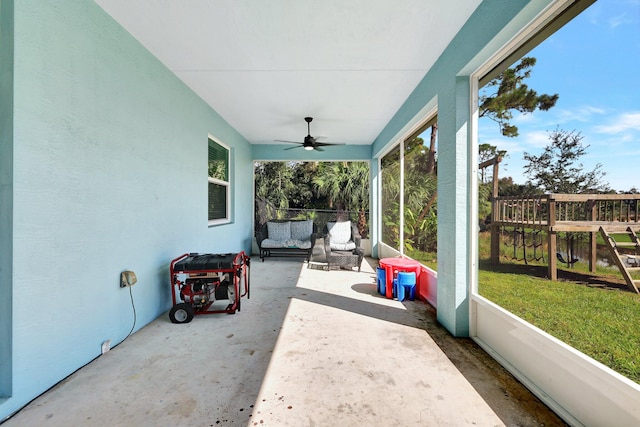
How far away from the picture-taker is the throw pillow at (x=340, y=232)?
5633mm

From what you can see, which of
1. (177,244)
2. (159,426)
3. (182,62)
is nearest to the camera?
(159,426)

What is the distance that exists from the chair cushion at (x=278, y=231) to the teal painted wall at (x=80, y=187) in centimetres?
300

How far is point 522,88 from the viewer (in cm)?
188

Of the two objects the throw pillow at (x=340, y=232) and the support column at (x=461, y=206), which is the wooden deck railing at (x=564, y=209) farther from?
the throw pillow at (x=340, y=232)

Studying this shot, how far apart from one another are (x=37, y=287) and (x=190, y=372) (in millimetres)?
1048

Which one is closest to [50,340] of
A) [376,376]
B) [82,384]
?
[82,384]

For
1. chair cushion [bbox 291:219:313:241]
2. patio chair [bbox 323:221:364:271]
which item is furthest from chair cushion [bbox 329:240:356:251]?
chair cushion [bbox 291:219:313:241]

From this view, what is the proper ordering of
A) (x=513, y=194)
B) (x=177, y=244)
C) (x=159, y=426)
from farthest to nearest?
(x=177, y=244) < (x=513, y=194) < (x=159, y=426)

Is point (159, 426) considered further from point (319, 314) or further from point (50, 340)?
point (319, 314)

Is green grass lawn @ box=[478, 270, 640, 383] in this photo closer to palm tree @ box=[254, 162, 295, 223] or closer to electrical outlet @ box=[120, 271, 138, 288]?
electrical outlet @ box=[120, 271, 138, 288]

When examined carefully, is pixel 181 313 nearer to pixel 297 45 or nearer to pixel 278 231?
pixel 297 45

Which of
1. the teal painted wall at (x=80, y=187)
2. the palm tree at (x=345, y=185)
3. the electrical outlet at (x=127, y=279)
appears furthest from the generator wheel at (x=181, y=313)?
the palm tree at (x=345, y=185)

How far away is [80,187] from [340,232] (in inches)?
171

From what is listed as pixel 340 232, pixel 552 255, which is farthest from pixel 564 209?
pixel 340 232
